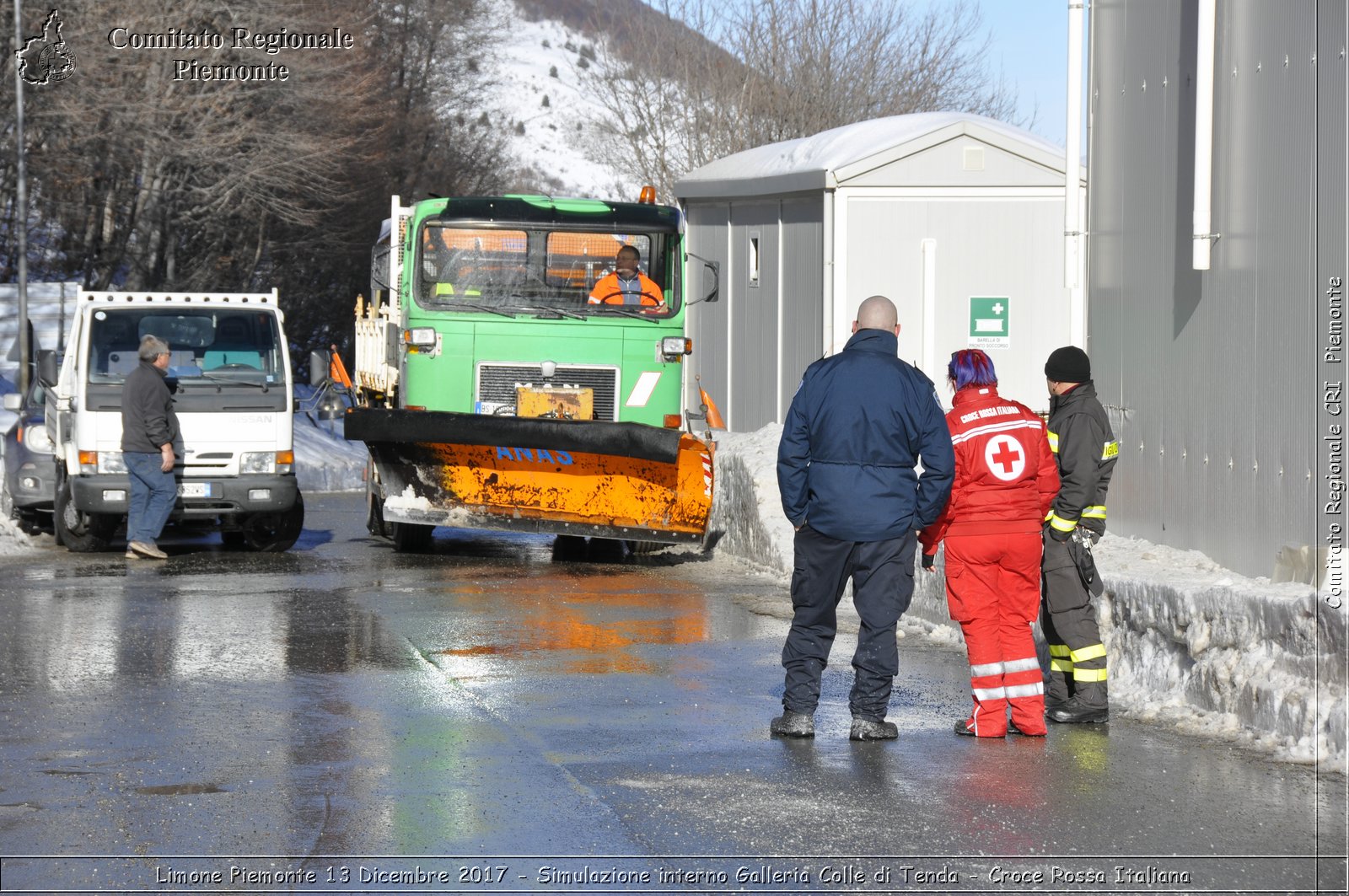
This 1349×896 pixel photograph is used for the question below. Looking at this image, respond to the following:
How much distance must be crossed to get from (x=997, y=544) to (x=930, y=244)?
35.3 feet

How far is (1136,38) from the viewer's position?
38.2ft

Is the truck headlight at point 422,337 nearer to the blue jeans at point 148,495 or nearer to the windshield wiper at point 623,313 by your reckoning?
the windshield wiper at point 623,313

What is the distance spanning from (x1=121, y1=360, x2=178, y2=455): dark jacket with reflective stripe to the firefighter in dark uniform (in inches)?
327

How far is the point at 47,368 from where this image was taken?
1500 cm

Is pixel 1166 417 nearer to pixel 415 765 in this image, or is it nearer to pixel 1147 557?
pixel 1147 557

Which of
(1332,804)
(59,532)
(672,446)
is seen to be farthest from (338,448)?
(1332,804)

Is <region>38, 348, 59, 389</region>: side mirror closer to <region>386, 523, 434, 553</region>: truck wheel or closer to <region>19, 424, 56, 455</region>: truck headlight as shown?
<region>19, 424, 56, 455</region>: truck headlight

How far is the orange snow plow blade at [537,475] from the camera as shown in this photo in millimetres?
13844

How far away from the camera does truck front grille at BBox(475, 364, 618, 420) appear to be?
48.5 ft

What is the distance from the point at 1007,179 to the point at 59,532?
9.88 meters

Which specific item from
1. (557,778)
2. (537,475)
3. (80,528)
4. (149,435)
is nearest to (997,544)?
(557,778)

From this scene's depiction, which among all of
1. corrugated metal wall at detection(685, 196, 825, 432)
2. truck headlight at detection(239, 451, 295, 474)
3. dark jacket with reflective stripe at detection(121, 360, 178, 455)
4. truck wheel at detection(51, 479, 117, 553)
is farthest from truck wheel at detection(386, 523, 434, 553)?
corrugated metal wall at detection(685, 196, 825, 432)

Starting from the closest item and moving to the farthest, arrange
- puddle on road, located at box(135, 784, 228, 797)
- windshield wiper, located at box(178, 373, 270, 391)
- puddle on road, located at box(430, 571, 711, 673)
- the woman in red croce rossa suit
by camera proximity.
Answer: puddle on road, located at box(135, 784, 228, 797), the woman in red croce rossa suit, puddle on road, located at box(430, 571, 711, 673), windshield wiper, located at box(178, 373, 270, 391)

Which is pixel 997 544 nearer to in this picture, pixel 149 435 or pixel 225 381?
pixel 149 435
